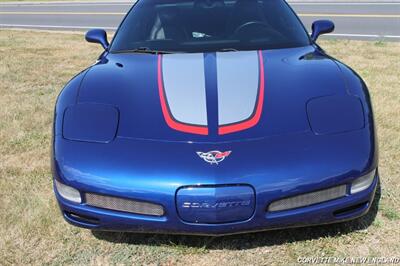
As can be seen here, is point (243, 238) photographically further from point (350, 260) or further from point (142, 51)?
point (142, 51)

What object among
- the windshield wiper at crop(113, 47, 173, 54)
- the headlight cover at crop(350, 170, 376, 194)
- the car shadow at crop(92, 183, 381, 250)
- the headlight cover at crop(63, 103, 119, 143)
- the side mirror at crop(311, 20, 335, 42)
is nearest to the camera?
the headlight cover at crop(350, 170, 376, 194)

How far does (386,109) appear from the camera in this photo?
14.8 feet

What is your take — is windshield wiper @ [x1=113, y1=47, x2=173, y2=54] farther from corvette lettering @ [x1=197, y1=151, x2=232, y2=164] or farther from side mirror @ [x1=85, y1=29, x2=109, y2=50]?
corvette lettering @ [x1=197, y1=151, x2=232, y2=164]

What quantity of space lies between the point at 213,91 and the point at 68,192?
37.5 inches

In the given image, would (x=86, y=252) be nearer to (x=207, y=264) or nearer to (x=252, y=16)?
(x=207, y=264)

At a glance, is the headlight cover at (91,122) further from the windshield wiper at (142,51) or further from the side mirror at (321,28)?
the side mirror at (321,28)

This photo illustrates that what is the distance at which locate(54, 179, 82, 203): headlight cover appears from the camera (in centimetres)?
225

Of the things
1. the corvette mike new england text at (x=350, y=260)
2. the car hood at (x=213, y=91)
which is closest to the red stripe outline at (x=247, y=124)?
the car hood at (x=213, y=91)

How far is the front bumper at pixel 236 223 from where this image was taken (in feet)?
6.93

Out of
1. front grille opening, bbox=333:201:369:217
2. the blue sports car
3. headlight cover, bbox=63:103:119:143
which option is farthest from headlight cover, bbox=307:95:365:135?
headlight cover, bbox=63:103:119:143

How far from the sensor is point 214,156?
83.4 inches

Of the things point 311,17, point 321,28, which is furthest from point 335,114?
point 311,17

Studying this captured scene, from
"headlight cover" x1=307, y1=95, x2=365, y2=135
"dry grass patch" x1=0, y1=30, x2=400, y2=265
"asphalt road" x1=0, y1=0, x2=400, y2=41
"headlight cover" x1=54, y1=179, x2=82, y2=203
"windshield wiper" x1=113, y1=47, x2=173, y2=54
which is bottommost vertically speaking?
"asphalt road" x1=0, y1=0, x2=400, y2=41

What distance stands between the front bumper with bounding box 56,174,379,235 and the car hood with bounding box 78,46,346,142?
15.2 inches
